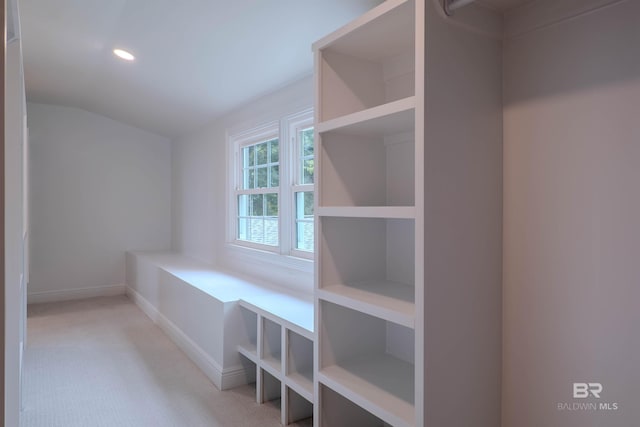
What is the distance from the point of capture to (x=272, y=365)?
2432 mm

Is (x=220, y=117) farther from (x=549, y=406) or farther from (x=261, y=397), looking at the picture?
(x=549, y=406)

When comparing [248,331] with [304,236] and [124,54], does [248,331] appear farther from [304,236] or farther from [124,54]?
[124,54]

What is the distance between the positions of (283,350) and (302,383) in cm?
21

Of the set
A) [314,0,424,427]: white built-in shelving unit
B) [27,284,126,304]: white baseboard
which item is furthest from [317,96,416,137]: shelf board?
[27,284,126,304]: white baseboard

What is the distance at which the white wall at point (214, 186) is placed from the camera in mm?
3102

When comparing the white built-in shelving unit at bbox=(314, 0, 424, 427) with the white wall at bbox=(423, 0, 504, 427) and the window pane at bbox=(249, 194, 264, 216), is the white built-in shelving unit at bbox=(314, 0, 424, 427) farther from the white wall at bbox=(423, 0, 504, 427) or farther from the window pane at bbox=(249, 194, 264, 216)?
the window pane at bbox=(249, 194, 264, 216)

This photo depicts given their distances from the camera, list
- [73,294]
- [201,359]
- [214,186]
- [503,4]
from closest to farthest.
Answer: [503,4]
[201,359]
[214,186]
[73,294]

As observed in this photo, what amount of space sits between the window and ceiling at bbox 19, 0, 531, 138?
0.35 m

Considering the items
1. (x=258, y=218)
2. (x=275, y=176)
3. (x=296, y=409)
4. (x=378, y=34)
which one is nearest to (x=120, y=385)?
(x=296, y=409)

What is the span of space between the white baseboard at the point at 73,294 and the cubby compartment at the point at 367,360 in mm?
4708

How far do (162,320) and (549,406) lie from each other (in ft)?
11.7

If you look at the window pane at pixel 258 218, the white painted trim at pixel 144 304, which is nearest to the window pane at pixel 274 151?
the window pane at pixel 258 218

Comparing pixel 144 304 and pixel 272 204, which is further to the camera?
pixel 144 304

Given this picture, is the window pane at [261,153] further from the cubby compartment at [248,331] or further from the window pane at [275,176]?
the cubby compartment at [248,331]
